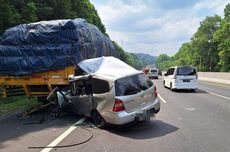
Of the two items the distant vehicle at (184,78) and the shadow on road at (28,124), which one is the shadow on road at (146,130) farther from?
the distant vehicle at (184,78)

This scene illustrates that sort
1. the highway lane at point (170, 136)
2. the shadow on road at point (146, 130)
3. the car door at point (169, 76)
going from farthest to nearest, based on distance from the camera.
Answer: the car door at point (169, 76), the shadow on road at point (146, 130), the highway lane at point (170, 136)

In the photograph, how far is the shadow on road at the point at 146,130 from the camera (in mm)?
8766

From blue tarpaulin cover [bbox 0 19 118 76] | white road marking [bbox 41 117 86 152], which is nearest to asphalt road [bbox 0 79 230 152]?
white road marking [bbox 41 117 86 152]

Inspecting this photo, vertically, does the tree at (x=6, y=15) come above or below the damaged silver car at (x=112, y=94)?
above

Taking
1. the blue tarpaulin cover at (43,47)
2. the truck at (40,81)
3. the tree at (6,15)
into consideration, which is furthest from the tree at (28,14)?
the truck at (40,81)

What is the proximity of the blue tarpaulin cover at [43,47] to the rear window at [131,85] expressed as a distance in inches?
136

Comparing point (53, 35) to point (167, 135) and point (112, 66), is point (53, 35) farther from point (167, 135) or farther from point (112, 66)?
point (167, 135)

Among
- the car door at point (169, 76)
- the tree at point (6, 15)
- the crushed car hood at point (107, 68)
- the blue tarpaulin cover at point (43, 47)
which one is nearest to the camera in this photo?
the crushed car hood at point (107, 68)

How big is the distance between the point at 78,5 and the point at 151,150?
43510mm

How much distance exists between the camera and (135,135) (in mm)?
8797

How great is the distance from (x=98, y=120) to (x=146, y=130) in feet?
4.97

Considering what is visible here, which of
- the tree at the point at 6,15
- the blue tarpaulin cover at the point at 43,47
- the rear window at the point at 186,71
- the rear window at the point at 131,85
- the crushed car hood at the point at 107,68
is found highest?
the tree at the point at 6,15

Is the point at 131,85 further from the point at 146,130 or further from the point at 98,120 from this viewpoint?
the point at 98,120

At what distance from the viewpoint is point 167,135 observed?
860 cm
